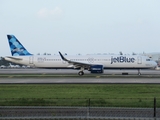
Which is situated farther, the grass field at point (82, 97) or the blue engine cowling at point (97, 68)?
the blue engine cowling at point (97, 68)

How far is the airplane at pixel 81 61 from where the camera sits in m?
52.2

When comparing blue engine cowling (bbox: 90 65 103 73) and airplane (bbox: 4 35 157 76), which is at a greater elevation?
airplane (bbox: 4 35 157 76)

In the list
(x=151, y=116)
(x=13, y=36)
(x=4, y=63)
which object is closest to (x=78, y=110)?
(x=151, y=116)

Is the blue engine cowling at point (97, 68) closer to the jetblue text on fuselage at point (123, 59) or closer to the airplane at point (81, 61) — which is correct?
the airplane at point (81, 61)

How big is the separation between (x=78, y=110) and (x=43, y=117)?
2.28m

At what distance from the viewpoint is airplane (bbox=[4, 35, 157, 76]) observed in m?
52.2

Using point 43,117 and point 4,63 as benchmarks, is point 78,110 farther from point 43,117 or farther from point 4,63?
point 4,63

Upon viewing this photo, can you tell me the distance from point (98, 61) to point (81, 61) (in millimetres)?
3019

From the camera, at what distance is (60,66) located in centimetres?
5462

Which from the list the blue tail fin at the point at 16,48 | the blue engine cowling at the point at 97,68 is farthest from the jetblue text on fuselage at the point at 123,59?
the blue tail fin at the point at 16,48

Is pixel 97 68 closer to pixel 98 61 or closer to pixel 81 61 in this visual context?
pixel 98 61

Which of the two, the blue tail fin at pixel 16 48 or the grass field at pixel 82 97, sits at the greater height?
the blue tail fin at pixel 16 48

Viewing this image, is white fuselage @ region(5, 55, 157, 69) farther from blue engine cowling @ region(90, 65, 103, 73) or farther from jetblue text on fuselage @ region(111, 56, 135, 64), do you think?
blue engine cowling @ region(90, 65, 103, 73)

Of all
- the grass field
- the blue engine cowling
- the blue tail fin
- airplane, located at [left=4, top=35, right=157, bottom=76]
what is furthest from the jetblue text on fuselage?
the grass field
